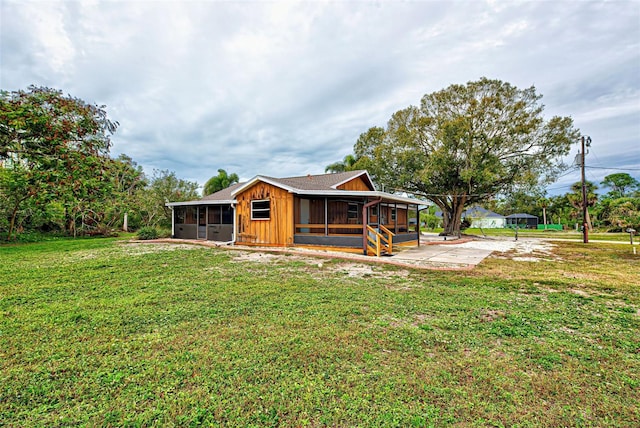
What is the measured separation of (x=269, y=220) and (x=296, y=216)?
4.19ft

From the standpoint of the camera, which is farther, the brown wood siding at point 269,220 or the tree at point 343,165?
the tree at point 343,165

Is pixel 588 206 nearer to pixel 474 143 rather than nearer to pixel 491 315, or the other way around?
pixel 474 143

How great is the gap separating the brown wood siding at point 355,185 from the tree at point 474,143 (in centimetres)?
647

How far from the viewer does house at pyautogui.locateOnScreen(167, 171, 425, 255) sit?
11.5m

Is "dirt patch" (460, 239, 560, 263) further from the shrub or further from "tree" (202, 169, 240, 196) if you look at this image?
"tree" (202, 169, 240, 196)

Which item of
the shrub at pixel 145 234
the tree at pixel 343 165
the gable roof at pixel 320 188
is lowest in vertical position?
the shrub at pixel 145 234

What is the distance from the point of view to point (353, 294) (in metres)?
5.10

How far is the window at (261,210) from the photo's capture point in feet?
42.8

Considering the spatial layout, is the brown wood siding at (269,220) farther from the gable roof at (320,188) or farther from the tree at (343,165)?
the tree at (343,165)

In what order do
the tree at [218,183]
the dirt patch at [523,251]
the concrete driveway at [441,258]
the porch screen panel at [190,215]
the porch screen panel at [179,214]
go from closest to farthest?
the concrete driveway at [441,258]
the dirt patch at [523,251]
the porch screen panel at [190,215]
the porch screen panel at [179,214]
the tree at [218,183]

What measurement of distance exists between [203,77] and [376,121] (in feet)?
59.0

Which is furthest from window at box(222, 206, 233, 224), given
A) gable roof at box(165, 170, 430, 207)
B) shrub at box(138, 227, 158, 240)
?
shrub at box(138, 227, 158, 240)

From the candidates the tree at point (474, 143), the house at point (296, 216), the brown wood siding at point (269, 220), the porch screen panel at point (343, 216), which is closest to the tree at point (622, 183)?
the tree at point (474, 143)

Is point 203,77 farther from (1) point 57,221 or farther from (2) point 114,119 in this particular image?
(1) point 57,221
